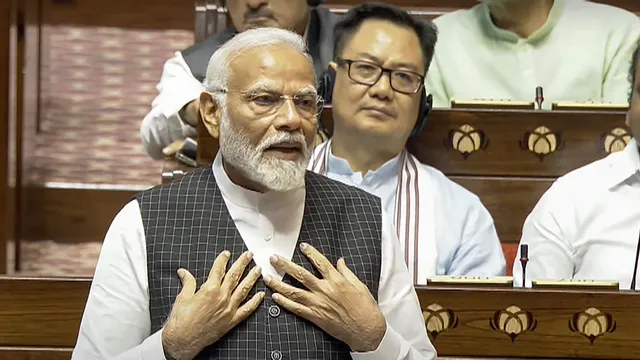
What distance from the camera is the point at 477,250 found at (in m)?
2.13

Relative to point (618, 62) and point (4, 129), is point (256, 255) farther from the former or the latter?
point (4, 129)

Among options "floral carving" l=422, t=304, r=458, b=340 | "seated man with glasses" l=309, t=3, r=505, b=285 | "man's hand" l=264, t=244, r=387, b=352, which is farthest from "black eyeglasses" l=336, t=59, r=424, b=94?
"man's hand" l=264, t=244, r=387, b=352

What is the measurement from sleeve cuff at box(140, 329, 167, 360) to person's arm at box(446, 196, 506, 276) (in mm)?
722

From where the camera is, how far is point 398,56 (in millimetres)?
2238

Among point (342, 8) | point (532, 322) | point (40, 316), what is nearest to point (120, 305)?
point (40, 316)

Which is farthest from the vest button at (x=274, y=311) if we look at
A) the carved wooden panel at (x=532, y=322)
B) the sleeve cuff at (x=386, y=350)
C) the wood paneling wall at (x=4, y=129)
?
the wood paneling wall at (x=4, y=129)

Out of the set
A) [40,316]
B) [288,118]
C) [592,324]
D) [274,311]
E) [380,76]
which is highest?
[288,118]

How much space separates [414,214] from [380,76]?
25 cm

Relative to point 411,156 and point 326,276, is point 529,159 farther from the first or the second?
point 326,276

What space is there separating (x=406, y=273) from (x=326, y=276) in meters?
0.14

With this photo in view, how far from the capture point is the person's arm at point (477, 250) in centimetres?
212

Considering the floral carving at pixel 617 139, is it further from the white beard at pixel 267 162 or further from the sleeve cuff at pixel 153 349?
the sleeve cuff at pixel 153 349

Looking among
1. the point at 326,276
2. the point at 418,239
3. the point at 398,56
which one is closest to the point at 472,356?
the point at 418,239

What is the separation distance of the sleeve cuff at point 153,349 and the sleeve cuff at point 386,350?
0.23 metres
